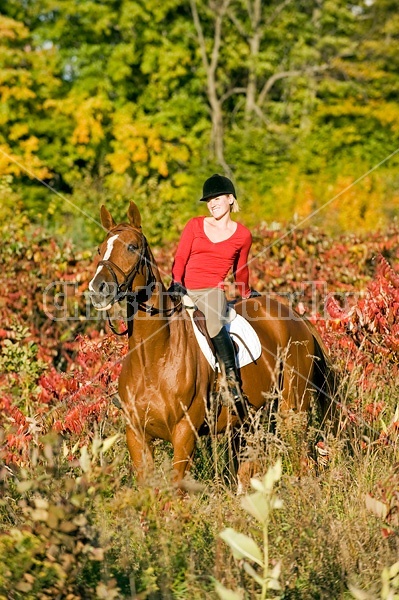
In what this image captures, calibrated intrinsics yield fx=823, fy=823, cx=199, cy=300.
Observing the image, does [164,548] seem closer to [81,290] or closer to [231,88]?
[81,290]

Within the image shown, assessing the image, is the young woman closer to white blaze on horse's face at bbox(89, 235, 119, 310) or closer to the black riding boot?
the black riding boot

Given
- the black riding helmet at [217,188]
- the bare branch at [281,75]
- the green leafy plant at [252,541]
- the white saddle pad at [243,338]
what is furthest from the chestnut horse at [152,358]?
the bare branch at [281,75]

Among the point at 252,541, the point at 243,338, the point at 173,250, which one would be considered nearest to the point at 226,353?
the point at 243,338

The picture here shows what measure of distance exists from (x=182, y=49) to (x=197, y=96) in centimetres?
208

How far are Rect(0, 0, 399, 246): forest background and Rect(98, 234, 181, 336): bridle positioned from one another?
17431 millimetres

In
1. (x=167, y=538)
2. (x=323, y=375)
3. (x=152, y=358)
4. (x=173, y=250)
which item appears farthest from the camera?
(x=173, y=250)

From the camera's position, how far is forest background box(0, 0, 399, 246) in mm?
25891

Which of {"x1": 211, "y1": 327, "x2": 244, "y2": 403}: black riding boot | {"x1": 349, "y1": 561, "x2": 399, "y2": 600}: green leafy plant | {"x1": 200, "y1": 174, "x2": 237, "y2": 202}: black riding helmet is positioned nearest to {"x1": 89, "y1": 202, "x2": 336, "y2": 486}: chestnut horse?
{"x1": 211, "y1": 327, "x2": 244, "y2": 403}: black riding boot

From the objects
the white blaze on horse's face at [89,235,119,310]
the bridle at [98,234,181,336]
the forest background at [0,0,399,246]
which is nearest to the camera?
the white blaze on horse's face at [89,235,119,310]

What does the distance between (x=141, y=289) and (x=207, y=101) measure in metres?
26.9

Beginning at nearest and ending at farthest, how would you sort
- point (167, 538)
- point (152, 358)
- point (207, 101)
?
point (167, 538), point (152, 358), point (207, 101)

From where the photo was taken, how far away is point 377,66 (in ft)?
103

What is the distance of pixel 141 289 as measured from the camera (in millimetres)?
5566

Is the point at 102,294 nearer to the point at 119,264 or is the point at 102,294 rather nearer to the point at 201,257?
the point at 119,264
